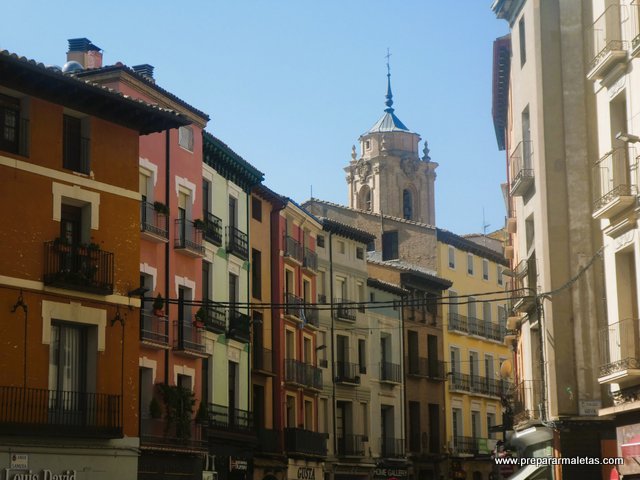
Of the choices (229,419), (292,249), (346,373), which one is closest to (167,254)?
(229,419)

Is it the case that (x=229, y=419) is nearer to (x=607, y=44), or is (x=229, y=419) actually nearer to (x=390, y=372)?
(x=390, y=372)

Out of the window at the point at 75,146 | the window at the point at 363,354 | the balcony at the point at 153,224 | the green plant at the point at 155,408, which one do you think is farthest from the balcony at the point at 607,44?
the window at the point at 363,354

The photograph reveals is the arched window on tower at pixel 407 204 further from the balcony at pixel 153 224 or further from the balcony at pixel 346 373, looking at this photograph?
the balcony at pixel 153 224

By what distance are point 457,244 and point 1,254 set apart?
52.7 metres

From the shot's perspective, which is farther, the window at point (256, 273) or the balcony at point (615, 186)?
the window at point (256, 273)

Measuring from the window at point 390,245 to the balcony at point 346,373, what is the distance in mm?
14726

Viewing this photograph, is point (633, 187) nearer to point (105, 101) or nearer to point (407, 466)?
point (105, 101)

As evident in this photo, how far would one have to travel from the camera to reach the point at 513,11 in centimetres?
3412

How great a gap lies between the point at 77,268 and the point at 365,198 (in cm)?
8572

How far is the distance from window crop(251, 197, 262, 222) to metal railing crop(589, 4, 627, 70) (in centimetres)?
2615

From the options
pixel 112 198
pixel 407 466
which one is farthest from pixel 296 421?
pixel 112 198

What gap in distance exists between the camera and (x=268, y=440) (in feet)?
170

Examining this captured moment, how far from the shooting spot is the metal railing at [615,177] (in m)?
24.6

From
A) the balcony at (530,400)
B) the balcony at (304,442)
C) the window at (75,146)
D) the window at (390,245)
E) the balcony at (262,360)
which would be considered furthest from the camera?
the window at (390,245)
